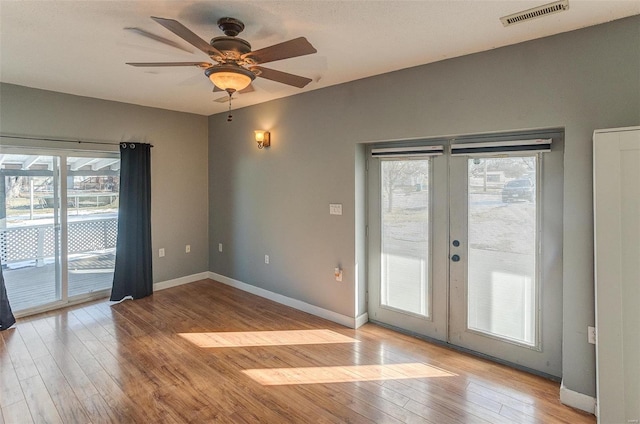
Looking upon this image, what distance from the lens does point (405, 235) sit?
3.63 metres

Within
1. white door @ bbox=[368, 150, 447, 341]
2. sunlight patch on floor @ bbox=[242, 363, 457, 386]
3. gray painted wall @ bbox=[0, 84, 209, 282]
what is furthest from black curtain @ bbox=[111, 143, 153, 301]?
white door @ bbox=[368, 150, 447, 341]

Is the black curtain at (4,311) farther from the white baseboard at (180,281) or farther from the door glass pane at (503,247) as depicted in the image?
the door glass pane at (503,247)

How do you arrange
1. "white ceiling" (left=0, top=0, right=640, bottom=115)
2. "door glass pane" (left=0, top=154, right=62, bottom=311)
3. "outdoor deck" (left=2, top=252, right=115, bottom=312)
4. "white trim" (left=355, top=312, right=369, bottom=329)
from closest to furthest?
"white ceiling" (left=0, top=0, right=640, bottom=115) < "white trim" (left=355, top=312, right=369, bottom=329) < "door glass pane" (left=0, top=154, right=62, bottom=311) < "outdoor deck" (left=2, top=252, right=115, bottom=312)

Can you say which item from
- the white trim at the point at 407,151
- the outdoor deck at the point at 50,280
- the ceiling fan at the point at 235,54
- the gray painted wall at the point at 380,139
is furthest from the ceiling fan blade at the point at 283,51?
the outdoor deck at the point at 50,280

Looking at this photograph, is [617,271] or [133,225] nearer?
[617,271]

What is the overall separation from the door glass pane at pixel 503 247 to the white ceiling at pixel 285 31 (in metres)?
1.03

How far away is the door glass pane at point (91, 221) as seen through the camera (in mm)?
4492

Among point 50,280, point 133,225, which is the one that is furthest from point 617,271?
point 50,280

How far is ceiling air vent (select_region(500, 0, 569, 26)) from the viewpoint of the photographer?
2142mm

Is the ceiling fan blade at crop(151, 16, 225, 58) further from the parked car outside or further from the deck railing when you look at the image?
the deck railing

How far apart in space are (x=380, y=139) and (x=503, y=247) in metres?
1.52

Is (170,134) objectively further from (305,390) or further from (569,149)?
(569,149)

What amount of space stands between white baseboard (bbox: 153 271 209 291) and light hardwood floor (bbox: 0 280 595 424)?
1.10 meters

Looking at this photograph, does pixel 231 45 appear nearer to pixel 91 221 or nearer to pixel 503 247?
pixel 503 247
